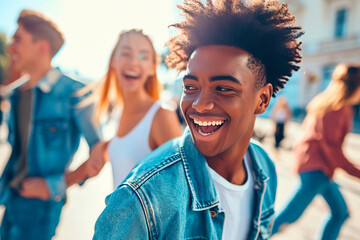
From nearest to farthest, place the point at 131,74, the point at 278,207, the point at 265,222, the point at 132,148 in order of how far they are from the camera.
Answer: the point at 265,222 → the point at 132,148 → the point at 131,74 → the point at 278,207

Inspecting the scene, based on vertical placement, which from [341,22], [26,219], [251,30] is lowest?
[26,219]

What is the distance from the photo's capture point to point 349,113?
8.00 feet

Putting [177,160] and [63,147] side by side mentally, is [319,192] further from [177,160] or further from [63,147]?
[63,147]

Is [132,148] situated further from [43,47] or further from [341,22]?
[341,22]

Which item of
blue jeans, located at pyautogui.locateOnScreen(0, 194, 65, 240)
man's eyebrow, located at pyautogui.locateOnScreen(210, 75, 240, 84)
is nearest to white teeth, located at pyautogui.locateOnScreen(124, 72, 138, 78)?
man's eyebrow, located at pyautogui.locateOnScreen(210, 75, 240, 84)

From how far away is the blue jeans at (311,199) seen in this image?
237 centimetres

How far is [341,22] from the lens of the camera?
2091 centimetres

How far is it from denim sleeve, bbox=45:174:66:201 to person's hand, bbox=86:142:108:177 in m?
0.25

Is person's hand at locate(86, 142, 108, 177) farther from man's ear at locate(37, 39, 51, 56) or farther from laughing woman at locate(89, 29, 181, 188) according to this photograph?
man's ear at locate(37, 39, 51, 56)

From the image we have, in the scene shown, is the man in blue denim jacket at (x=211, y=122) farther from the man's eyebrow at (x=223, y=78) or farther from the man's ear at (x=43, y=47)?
the man's ear at (x=43, y=47)

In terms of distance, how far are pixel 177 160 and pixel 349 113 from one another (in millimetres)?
2266

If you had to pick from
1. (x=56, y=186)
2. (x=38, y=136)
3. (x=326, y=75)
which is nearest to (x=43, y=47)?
(x=38, y=136)

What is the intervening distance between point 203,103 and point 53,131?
59.6 inches

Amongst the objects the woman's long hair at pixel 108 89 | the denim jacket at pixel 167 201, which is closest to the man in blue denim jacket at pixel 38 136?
the woman's long hair at pixel 108 89
